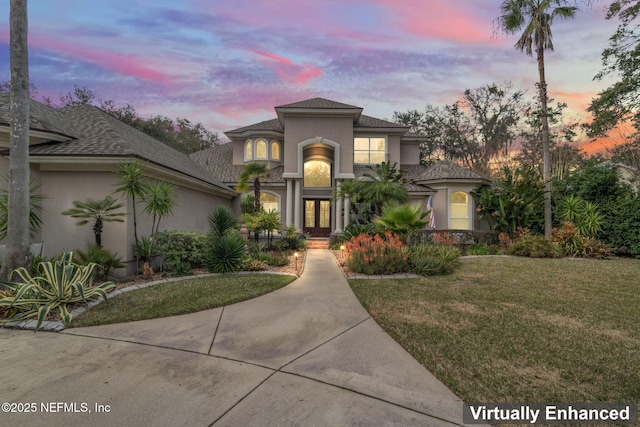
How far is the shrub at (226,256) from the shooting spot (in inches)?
340

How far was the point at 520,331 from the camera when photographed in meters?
4.20

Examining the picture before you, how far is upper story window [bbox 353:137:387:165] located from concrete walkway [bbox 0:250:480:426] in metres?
15.9

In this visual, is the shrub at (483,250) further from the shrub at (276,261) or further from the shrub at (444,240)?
the shrub at (276,261)

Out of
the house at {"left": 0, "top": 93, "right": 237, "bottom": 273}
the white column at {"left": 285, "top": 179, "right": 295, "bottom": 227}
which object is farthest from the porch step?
the house at {"left": 0, "top": 93, "right": 237, "bottom": 273}

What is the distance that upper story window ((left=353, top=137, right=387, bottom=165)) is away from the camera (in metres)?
19.3

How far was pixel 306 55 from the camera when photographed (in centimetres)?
1584

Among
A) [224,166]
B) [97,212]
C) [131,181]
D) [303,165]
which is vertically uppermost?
[224,166]

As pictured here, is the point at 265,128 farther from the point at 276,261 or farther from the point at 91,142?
the point at 276,261

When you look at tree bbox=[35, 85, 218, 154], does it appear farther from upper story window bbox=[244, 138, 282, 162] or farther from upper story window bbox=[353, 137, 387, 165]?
upper story window bbox=[353, 137, 387, 165]

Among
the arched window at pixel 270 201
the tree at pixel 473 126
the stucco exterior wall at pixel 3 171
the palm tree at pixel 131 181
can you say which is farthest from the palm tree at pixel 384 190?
the tree at pixel 473 126

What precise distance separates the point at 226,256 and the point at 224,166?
12.6m

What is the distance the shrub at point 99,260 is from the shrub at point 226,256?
2374 mm

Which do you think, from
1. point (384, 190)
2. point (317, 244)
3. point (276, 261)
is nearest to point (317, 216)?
point (317, 244)

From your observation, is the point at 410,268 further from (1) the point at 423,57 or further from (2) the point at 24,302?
(1) the point at 423,57
